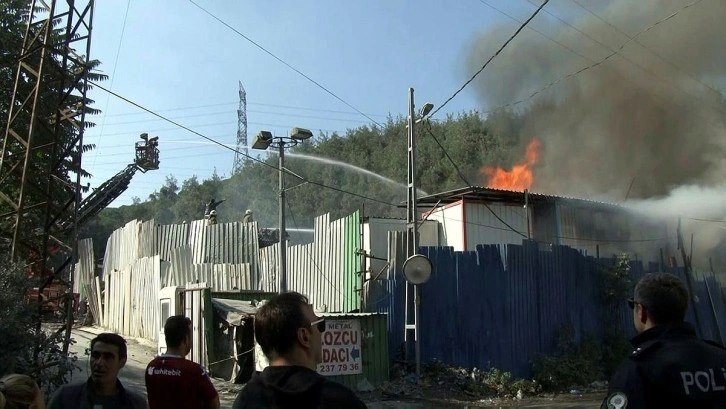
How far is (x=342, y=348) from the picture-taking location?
40.4 ft

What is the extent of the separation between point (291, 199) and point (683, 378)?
181ft

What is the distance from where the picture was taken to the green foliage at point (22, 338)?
7.74 meters

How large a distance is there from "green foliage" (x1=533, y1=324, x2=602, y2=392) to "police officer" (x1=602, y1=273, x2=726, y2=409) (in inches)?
451

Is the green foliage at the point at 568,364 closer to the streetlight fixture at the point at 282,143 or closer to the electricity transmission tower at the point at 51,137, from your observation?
the streetlight fixture at the point at 282,143

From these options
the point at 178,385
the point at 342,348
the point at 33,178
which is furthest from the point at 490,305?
the point at 178,385

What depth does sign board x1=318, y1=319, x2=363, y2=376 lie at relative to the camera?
12133mm

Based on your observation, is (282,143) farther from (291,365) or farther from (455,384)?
(291,365)

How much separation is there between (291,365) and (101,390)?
87.0 inches

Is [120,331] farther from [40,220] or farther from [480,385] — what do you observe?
[480,385]

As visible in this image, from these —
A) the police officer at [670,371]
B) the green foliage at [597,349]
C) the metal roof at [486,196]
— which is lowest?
the green foliage at [597,349]

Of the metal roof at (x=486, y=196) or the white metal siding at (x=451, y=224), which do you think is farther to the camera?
the white metal siding at (x=451, y=224)

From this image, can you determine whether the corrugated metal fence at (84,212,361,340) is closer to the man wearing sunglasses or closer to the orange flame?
the orange flame

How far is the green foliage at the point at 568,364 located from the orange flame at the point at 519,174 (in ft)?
43.9

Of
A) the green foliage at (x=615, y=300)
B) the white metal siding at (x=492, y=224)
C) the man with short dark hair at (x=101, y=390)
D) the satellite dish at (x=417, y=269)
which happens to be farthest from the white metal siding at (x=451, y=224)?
the man with short dark hair at (x=101, y=390)
